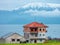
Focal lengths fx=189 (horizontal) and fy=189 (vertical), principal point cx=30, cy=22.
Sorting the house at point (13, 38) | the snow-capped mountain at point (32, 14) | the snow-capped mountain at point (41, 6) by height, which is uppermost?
the snow-capped mountain at point (41, 6)

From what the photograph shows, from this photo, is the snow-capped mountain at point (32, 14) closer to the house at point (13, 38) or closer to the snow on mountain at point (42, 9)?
the snow on mountain at point (42, 9)

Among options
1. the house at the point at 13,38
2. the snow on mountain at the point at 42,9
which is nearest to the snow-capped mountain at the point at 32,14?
the snow on mountain at the point at 42,9

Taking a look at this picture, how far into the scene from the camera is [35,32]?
1.86m

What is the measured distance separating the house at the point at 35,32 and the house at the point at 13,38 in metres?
0.06

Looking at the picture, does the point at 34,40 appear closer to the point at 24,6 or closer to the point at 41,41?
the point at 41,41

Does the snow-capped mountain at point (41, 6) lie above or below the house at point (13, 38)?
above

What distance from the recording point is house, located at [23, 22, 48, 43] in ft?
6.07

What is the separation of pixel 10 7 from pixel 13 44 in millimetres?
371

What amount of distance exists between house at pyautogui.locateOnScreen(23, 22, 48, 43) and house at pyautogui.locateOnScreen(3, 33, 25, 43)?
0.06 metres

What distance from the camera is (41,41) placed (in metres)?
1.86

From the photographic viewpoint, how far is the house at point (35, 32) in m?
1.85

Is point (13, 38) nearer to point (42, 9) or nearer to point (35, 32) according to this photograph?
point (35, 32)

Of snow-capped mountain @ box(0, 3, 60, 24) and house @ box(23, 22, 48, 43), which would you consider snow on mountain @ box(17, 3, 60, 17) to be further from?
house @ box(23, 22, 48, 43)

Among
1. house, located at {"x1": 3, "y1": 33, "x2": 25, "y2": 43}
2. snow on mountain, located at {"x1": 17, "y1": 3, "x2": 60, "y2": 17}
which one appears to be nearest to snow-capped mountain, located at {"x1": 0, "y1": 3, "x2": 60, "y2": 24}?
snow on mountain, located at {"x1": 17, "y1": 3, "x2": 60, "y2": 17}
